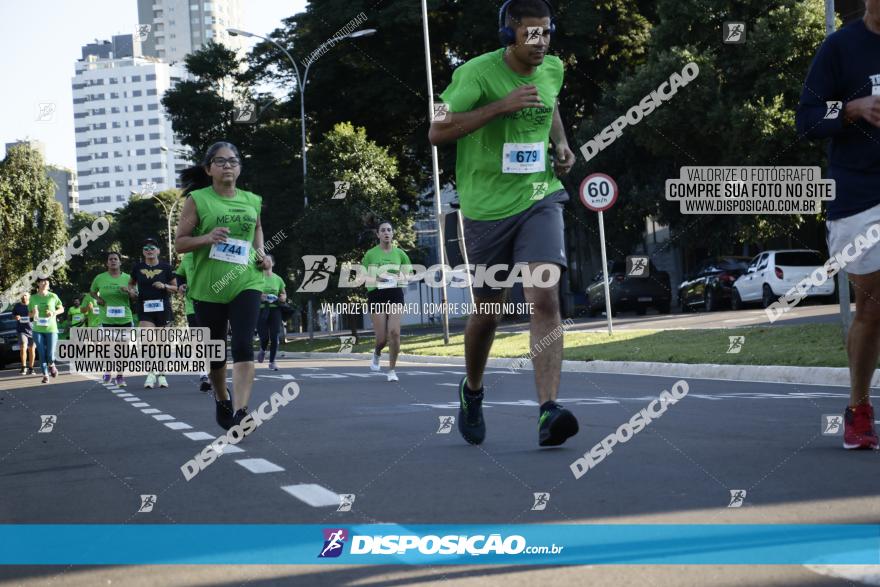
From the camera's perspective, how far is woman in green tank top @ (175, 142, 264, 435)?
9.00m

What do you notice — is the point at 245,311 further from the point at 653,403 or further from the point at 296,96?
the point at 296,96

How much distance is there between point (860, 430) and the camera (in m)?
6.09

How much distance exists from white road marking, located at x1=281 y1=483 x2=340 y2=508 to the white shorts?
2.59m

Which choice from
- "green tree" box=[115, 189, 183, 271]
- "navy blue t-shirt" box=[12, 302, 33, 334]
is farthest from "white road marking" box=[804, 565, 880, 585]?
"green tree" box=[115, 189, 183, 271]

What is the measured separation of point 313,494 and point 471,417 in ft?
5.85

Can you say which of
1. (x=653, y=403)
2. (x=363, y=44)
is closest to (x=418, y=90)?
(x=363, y=44)

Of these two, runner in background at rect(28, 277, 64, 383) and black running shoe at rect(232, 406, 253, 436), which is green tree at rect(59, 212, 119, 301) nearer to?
runner in background at rect(28, 277, 64, 383)

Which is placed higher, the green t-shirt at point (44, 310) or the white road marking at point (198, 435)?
the green t-shirt at point (44, 310)

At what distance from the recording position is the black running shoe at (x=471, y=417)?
23.1 ft

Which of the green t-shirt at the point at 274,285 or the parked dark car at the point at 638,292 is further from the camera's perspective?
the parked dark car at the point at 638,292

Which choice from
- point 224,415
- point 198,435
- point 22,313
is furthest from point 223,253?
point 22,313

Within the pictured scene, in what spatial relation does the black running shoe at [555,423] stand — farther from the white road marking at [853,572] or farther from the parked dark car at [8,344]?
the parked dark car at [8,344]

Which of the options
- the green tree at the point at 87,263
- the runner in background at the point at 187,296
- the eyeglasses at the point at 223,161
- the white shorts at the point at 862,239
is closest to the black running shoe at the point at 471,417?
the white shorts at the point at 862,239

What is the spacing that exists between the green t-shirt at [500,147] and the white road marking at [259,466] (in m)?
1.66
